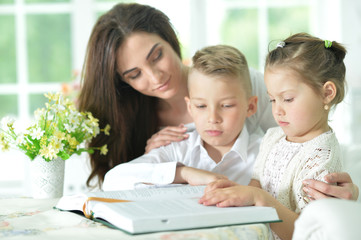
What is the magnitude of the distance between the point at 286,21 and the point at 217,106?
360cm

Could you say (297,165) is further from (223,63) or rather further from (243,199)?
(223,63)

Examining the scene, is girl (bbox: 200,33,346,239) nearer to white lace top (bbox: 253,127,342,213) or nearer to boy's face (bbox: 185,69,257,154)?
white lace top (bbox: 253,127,342,213)

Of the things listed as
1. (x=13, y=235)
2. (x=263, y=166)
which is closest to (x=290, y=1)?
(x=263, y=166)

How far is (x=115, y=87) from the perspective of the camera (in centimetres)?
226

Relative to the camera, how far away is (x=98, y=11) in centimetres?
506

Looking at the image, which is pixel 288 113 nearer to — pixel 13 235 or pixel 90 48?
pixel 13 235

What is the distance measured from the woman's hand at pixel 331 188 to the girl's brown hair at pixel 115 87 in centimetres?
110

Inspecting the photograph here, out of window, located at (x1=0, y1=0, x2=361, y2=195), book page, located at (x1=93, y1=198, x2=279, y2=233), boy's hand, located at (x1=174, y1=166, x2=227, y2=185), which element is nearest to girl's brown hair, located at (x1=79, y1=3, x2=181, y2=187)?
boy's hand, located at (x1=174, y1=166, x2=227, y2=185)

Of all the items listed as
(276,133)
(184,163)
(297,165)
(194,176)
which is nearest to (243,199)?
(297,165)

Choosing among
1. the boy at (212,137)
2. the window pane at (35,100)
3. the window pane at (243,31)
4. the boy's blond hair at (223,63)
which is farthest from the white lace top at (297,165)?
the window pane at (35,100)

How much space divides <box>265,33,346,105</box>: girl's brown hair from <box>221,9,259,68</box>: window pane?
361 cm

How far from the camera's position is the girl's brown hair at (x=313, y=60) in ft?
4.90

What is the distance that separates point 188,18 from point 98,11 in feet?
3.07

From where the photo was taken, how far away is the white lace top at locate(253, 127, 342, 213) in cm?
145
